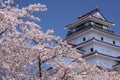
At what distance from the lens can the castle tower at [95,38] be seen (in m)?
44.6

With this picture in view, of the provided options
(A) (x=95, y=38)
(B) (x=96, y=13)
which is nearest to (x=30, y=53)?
(A) (x=95, y=38)

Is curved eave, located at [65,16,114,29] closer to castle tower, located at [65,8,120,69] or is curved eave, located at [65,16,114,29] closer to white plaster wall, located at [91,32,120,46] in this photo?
castle tower, located at [65,8,120,69]

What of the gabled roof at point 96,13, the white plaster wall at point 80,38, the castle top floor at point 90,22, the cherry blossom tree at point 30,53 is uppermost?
the gabled roof at point 96,13

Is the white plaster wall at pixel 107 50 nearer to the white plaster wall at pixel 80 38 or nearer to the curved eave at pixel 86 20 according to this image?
the white plaster wall at pixel 80 38

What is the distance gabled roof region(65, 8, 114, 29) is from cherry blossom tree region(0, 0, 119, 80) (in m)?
36.6

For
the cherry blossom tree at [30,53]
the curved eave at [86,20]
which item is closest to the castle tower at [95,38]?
the curved eave at [86,20]

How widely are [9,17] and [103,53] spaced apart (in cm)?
3630

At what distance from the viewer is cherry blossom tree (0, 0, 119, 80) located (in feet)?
33.2

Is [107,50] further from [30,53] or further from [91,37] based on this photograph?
[30,53]

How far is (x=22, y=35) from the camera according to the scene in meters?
10.8

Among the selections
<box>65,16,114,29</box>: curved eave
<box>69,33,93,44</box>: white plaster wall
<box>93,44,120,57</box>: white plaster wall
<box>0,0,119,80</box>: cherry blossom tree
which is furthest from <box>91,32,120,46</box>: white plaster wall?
<box>0,0,119,80</box>: cherry blossom tree

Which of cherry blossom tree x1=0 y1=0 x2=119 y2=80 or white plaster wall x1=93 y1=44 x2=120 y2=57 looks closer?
cherry blossom tree x1=0 y1=0 x2=119 y2=80

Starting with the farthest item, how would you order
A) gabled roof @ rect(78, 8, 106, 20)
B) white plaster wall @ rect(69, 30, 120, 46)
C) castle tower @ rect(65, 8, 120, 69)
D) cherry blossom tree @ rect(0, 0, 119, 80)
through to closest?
1. gabled roof @ rect(78, 8, 106, 20)
2. white plaster wall @ rect(69, 30, 120, 46)
3. castle tower @ rect(65, 8, 120, 69)
4. cherry blossom tree @ rect(0, 0, 119, 80)

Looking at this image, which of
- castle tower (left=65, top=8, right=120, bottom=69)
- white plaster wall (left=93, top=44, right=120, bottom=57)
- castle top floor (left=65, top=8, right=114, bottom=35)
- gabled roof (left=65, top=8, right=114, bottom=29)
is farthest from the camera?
gabled roof (left=65, top=8, right=114, bottom=29)
